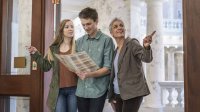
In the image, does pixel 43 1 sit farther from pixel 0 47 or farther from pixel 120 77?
pixel 120 77

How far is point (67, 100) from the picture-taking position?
2143 mm

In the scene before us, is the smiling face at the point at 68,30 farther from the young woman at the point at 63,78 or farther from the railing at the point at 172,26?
the railing at the point at 172,26

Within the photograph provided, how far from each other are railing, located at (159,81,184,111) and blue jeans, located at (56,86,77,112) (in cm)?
303

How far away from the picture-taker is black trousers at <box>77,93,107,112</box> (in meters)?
1.89

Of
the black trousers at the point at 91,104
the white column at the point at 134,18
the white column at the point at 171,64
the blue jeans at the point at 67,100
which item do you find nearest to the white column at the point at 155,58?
the white column at the point at 134,18

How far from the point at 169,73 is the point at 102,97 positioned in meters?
6.05

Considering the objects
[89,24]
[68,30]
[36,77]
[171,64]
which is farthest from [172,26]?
[89,24]

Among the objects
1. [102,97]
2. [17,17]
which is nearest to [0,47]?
[17,17]

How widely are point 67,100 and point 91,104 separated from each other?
28 cm

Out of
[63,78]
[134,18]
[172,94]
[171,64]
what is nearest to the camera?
[63,78]

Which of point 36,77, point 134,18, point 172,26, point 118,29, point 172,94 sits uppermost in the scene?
point 172,26

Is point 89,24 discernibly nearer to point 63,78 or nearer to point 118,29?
point 118,29

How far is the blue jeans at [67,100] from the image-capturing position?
212cm

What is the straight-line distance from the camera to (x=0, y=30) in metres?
2.81
